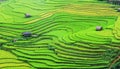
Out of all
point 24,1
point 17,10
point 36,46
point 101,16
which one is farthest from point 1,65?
point 24,1

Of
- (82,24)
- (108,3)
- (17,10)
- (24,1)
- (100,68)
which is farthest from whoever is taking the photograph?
(24,1)

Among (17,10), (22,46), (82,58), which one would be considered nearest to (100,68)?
(82,58)

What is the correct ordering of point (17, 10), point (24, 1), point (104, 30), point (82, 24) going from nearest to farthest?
1. point (104, 30)
2. point (82, 24)
3. point (17, 10)
4. point (24, 1)

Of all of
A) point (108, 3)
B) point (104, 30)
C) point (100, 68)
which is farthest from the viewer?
point (108, 3)

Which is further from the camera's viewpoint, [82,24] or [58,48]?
[82,24]

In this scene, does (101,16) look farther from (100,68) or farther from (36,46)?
(100,68)

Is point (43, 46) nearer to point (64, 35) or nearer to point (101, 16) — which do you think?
point (64, 35)

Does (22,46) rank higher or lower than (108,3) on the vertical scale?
lower
